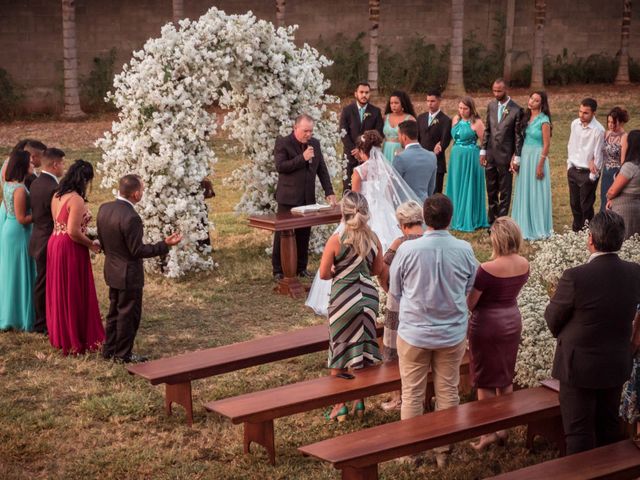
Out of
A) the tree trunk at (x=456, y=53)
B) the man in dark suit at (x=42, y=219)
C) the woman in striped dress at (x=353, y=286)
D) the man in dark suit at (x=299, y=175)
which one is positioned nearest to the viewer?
the woman in striped dress at (x=353, y=286)

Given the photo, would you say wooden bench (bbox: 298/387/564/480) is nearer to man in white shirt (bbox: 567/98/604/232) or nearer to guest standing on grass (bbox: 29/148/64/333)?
guest standing on grass (bbox: 29/148/64/333)

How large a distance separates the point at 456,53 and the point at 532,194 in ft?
47.5

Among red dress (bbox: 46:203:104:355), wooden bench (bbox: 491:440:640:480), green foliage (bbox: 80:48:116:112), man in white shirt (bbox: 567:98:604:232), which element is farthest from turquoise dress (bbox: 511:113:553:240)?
green foliage (bbox: 80:48:116:112)

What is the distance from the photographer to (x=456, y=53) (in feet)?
89.4

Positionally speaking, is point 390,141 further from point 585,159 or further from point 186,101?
point 186,101

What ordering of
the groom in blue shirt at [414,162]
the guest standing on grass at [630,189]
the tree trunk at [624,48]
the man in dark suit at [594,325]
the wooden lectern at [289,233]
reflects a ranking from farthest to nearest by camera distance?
the tree trunk at [624,48]
the wooden lectern at [289,233]
the groom in blue shirt at [414,162]
the guest standing on grass at [630,189]
the man in dark suit at [594,325]

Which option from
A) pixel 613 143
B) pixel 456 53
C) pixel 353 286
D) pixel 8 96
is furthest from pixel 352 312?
pixel 8 96

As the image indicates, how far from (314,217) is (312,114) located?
1847mm

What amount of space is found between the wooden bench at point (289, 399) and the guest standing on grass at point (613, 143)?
5636 mm

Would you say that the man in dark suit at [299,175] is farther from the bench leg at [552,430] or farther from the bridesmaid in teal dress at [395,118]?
the bench leg at [552,430]

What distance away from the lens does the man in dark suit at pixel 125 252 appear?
28.4ft

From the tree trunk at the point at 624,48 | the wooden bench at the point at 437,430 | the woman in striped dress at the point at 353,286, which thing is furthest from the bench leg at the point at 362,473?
the tree trunk at the point at 624,48

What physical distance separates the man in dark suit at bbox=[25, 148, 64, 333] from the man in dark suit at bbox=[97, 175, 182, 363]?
988 mm

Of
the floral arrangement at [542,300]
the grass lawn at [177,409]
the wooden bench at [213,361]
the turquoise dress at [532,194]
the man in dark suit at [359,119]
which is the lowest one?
the grass lawn at [177,409]
